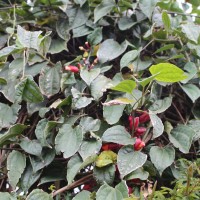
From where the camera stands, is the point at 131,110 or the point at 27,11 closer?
the point at 131,110

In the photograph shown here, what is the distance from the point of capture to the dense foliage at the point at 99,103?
3.43ft

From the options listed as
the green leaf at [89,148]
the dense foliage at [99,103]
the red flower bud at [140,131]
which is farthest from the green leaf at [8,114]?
the red flower bud at [140,131]

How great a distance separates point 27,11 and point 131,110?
59cm

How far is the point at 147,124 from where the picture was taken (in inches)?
46.1

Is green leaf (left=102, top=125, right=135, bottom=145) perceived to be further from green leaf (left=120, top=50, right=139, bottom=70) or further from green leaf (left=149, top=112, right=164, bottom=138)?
green leaf (left=120, top=50, right=139, bottom=70)

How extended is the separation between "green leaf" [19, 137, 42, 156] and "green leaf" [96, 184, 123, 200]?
218mm

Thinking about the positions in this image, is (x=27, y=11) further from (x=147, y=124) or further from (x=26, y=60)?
(x=147, y=124)

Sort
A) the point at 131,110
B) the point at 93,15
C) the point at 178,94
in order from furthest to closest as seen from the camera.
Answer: the point at 93,15 < the point at 178,94 < the point at 131,110

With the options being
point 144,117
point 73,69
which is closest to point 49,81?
point 73,69

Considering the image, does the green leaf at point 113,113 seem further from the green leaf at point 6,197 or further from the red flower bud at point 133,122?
the green leaf at point 6,197

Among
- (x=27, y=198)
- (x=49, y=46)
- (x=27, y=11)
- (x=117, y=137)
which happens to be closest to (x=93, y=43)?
(x=49, y=46)

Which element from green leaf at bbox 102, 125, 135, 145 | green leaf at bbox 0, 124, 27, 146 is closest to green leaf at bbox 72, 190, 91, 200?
green leaf at bbox 102, 125, 135, 145

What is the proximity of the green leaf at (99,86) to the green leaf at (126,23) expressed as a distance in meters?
0.27

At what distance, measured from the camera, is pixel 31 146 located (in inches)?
44.2
